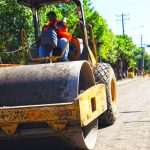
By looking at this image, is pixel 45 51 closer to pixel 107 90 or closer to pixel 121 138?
pixel 107 90

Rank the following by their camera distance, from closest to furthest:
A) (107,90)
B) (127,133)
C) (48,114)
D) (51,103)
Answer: (48,114) < (51,103) < (127,133) < (107,90)

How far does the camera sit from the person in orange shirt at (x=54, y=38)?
24.2 feet

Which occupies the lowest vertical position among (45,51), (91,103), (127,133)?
(127,133)

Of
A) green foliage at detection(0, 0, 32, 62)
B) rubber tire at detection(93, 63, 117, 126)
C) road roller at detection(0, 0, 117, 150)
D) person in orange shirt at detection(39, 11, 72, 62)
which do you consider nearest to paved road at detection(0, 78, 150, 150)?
rubber tire at detection(93, 63, 117, 126)

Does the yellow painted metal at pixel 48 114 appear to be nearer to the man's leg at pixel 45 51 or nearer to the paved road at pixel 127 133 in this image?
the paved road at pixel 127 133

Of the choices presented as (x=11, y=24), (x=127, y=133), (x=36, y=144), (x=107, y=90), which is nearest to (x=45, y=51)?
(x=107, y=90)

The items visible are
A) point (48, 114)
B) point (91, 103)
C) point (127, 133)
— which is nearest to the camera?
point (48, 114)

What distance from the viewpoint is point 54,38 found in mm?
7363

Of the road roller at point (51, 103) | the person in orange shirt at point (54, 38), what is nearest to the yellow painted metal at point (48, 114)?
the road roller at point (51, 103)

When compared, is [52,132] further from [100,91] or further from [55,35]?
[55,35]

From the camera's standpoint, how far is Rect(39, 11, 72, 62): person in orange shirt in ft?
24.2

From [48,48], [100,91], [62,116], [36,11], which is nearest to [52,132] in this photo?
[62,116]

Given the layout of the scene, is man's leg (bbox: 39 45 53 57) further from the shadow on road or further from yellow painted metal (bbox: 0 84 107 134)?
yellow painted metal (bbox: 0 84 107 134)

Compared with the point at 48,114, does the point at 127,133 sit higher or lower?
lower
